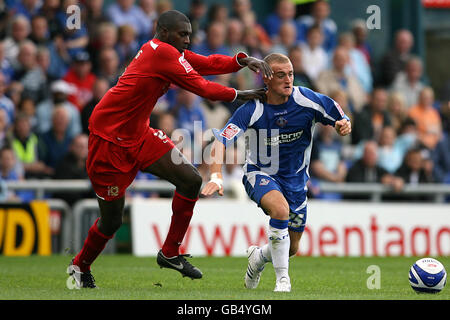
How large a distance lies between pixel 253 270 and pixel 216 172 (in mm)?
1177

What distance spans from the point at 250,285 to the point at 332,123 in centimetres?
176

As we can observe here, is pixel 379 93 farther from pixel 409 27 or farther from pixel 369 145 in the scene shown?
pixel 409 27

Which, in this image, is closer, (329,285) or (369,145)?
(329,285)

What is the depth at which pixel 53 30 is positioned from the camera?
15.5m

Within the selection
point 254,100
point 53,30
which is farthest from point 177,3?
point 254,100

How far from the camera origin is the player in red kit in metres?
8.45

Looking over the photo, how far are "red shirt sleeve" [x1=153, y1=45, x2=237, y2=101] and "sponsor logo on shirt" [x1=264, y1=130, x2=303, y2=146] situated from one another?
0.75m

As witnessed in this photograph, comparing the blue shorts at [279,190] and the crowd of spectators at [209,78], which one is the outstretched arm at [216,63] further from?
the crowd of spectators at [209,78]

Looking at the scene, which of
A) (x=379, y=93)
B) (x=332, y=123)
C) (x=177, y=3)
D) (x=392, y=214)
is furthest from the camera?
(x=177, y=3)

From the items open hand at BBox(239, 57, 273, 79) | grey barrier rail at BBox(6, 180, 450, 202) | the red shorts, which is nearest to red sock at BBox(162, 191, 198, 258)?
the red shorts

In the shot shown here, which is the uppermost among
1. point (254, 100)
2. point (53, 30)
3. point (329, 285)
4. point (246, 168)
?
point (53, 30)

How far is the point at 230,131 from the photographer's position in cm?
868

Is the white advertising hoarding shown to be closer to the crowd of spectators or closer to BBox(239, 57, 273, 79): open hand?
the crowd of spectators

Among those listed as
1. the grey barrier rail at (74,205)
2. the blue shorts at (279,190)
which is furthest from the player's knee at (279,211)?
the grey barrier rail at (74,205)
